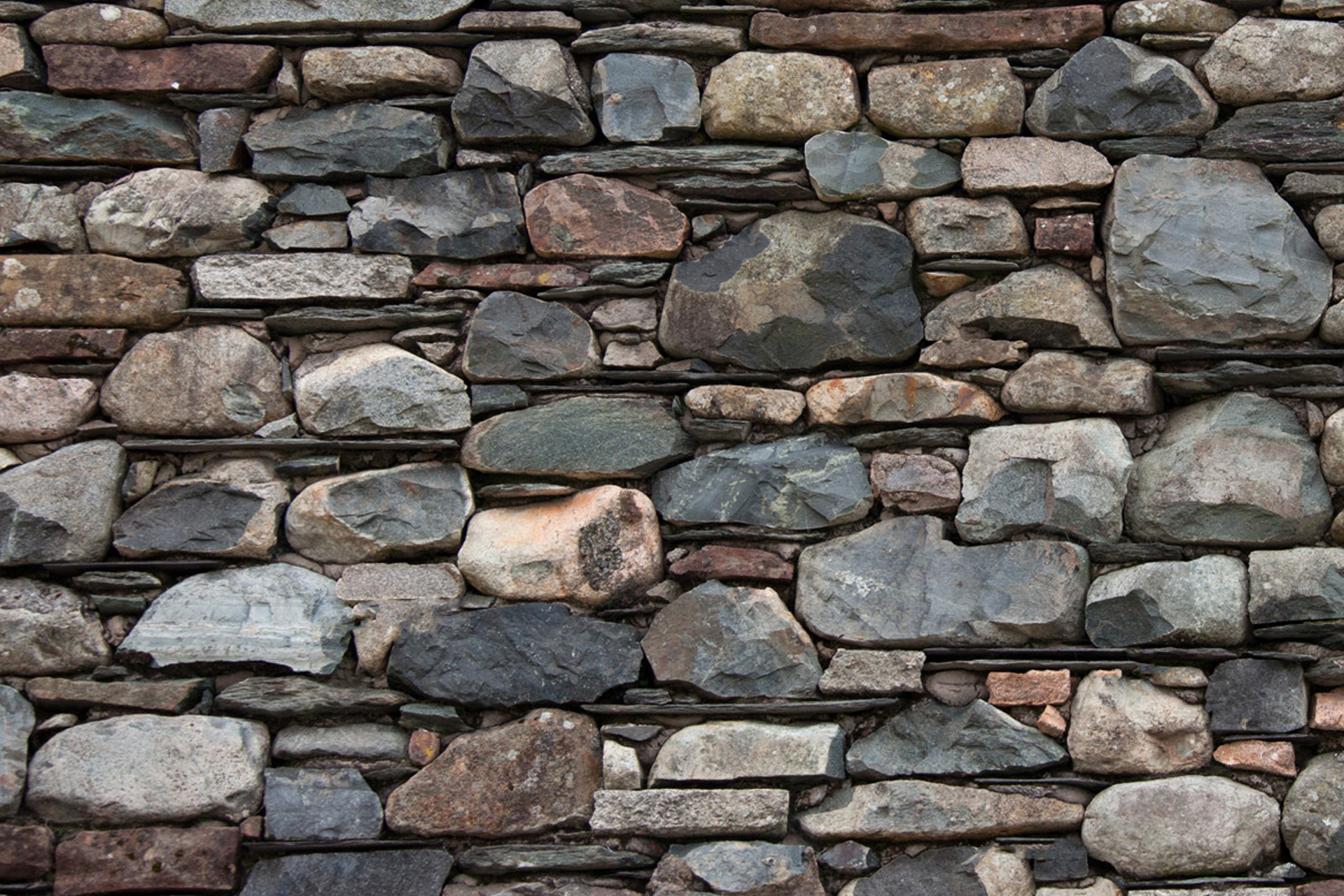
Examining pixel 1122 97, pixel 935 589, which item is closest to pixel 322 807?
pixel 935 589

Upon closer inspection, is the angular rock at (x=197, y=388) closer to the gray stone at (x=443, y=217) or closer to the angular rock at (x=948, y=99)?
the gray stone at (x=443, y=217)

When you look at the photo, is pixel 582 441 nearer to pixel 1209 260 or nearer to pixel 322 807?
pixel 322 807

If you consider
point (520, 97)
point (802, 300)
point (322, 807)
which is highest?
point (520, 97)

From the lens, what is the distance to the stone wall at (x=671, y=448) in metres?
2.54

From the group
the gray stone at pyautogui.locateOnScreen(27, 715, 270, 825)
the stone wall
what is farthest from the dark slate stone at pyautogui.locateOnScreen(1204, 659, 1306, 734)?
the gray stone at pyautogui.locateOnScreen(27, 715, 270, 825)

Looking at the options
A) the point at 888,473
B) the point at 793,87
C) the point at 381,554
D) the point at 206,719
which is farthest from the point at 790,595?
the point at 206,719

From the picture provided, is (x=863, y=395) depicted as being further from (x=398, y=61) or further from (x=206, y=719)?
(x=206, y=719)

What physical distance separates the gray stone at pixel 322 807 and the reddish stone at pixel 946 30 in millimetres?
2284

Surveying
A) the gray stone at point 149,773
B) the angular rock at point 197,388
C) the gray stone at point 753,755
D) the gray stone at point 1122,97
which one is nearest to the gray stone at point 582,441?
the angular rock at point 197,388

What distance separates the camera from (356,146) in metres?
2.83

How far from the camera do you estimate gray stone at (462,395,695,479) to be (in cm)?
272

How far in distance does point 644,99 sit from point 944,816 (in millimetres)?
2040

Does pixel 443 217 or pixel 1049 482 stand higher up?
pixel 443 217

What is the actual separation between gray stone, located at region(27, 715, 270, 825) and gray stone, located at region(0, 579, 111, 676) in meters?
0.18
